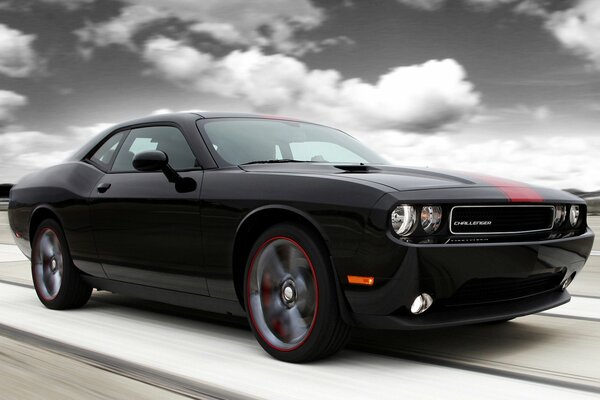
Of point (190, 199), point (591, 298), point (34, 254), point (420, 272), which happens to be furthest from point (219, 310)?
point (591, 298)

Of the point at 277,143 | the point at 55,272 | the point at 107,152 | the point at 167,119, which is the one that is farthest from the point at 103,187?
the point at 277,143

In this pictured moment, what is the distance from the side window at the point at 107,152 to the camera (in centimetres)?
579

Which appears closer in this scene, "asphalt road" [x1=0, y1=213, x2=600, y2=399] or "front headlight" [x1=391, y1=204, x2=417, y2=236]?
"asphalt road" [x1=0, y1=213, x2=600, y2=399]

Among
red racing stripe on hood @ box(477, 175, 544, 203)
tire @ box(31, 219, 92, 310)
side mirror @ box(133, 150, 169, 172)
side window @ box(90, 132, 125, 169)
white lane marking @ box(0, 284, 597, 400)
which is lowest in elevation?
white lane marking @ box(0, 284, 597, 400)

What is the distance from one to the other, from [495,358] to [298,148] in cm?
185

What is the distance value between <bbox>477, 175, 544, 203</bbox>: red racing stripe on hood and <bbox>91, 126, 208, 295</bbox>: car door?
1638 millimetres

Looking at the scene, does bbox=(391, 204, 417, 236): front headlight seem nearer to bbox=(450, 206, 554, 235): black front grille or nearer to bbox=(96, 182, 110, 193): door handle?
bbox=(450, 206, 554, 235): black front grille

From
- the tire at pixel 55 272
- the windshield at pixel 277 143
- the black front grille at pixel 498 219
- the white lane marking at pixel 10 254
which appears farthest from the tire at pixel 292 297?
the white lane marking at pixel 10 254

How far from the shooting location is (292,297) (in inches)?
160

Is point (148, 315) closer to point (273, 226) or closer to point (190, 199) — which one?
point (190, 199)

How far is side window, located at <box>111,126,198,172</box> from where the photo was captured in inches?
196

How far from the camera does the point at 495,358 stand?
4047mm

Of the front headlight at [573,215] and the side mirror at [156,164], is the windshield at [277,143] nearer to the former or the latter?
the side mirror at [156,164]

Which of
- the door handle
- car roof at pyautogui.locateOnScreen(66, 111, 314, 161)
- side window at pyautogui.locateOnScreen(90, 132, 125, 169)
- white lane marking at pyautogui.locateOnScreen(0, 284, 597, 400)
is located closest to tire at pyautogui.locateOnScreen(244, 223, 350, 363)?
white lane marking at pyautogui.locateOnScreen(0, 284, 597, 400)
